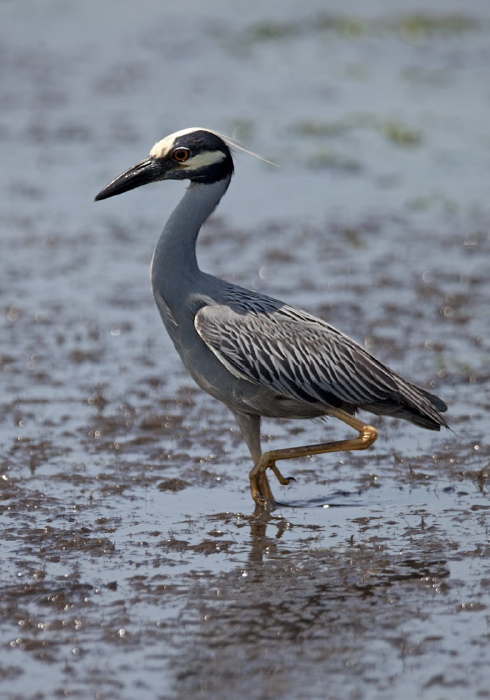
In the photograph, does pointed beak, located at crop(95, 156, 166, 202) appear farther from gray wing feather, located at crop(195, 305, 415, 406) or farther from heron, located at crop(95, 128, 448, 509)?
gray wing feather, located at crop(195, 305, 415, 406)

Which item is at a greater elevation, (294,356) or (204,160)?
(204,160)

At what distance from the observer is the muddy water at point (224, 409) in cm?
519

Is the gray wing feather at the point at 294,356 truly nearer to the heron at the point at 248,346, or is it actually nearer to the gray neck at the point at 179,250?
the heron at the point at 248,346

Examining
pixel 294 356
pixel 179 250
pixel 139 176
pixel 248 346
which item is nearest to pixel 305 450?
pixel 294 356

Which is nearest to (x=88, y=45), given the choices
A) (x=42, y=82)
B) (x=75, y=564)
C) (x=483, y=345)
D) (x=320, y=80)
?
(x=42, y=82)

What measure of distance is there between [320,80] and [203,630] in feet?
47.8

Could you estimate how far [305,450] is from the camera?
6.95 meters

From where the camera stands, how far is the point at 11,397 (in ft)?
28.3

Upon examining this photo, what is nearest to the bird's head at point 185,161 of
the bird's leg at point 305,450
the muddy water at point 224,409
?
the bird's leg at point 305,450

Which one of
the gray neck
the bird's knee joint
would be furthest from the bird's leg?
the gray neck

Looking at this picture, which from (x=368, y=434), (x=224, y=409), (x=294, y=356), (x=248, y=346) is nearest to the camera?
(x=248, y=346)

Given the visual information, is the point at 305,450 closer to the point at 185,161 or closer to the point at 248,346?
the point at 248,346

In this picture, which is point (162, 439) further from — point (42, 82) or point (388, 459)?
point (42, 82)

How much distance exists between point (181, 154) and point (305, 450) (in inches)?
68.9
